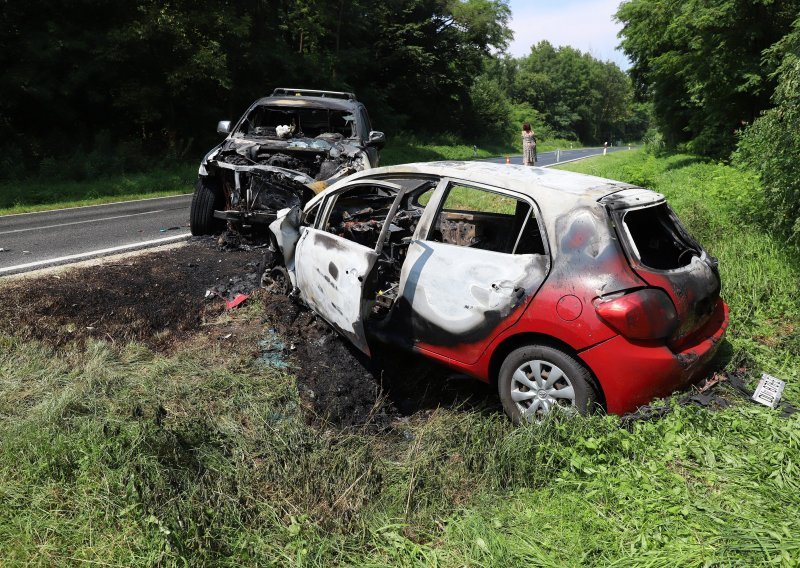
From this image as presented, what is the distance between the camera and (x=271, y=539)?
2.62 meters

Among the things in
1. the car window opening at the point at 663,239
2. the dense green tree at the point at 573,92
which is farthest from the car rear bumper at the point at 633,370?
the dense green tree at the point at 573,92

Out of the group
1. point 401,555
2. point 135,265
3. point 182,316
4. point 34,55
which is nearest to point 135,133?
point 34,55

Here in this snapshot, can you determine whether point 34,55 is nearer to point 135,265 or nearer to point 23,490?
point 135,265

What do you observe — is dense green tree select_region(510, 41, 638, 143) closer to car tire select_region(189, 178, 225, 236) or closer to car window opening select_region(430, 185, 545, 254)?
car tire select_region(189, 178, 225, 236)

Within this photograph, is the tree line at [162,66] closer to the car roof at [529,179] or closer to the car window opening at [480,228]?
the car window opening at [480,228]

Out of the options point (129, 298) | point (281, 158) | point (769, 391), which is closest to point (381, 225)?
point (129, 298)

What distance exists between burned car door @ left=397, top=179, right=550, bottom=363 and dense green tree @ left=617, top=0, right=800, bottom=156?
1003cm

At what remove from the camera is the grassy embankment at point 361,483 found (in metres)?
2.44

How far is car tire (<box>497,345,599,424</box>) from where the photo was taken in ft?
10.5

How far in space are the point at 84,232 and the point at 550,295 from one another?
8395mm

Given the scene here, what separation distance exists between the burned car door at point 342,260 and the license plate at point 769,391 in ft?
8.23

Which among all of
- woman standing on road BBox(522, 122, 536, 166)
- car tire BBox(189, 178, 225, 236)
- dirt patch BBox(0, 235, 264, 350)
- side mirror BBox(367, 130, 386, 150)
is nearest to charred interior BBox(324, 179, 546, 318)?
dirt patch BBox(0, 235, 264, 350)

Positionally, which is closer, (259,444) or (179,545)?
(179,545)

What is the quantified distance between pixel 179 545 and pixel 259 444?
2.68 ft
